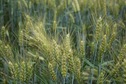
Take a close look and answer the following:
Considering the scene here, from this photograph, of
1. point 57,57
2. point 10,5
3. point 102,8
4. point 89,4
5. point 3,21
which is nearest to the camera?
point 57,57

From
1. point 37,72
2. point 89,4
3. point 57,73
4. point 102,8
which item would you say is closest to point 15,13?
point 89,4

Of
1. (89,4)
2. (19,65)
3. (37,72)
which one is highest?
(89,4)

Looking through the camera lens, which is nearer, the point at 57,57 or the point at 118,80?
the point at 57,57

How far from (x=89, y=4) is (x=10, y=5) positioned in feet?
2.70

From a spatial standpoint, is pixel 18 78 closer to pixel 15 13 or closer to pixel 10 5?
pixel 15 13

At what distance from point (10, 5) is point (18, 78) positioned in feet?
5.16

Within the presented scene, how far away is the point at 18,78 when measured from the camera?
3.97 ft

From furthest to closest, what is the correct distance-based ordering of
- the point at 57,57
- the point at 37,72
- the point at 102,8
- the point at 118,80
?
1. the point at 102,8
2. the point at 37,72
3. the point at 118,80
4. the point at 57,57

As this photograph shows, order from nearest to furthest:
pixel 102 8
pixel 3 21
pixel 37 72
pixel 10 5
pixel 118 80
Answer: pixel 118 80, pixel 37 72, pixel 102 8, pixel 3 21, pixel 10 5

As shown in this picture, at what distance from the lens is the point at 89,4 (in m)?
2.29

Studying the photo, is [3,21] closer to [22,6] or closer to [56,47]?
[22,6]

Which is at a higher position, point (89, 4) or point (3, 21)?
point (89, 4)

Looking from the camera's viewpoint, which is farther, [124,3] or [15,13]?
[15,13]

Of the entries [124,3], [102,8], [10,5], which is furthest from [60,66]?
[10,5]
